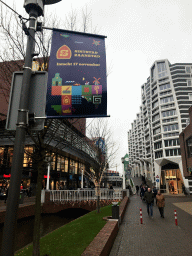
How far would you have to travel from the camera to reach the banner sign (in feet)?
14.4

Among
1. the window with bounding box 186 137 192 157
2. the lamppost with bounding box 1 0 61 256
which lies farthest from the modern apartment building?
the lamppost with bounding box 1 0 61 256

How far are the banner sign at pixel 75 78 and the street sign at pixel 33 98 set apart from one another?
0.98 metres

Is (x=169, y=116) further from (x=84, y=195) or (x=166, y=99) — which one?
(x=84, y=195)

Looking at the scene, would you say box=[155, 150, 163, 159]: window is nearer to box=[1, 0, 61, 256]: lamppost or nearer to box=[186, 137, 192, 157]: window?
box=[186, 137, 192, 157]: window

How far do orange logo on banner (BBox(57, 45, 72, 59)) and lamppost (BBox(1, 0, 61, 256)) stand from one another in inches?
37.5

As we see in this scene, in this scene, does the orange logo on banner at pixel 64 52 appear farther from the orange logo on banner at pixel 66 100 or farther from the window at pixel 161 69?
the window at pixel 161 69

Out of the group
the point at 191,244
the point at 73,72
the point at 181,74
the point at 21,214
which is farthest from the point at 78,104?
the point at 181,74

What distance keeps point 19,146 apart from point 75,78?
7.26 feet

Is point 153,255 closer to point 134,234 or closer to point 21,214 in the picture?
point 134,234

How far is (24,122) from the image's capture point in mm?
3006

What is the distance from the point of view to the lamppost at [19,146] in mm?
2549

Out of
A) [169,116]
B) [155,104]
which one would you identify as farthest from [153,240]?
[155,104]

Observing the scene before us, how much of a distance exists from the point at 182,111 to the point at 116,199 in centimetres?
4547

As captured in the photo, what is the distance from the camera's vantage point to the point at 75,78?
14.6 ft
